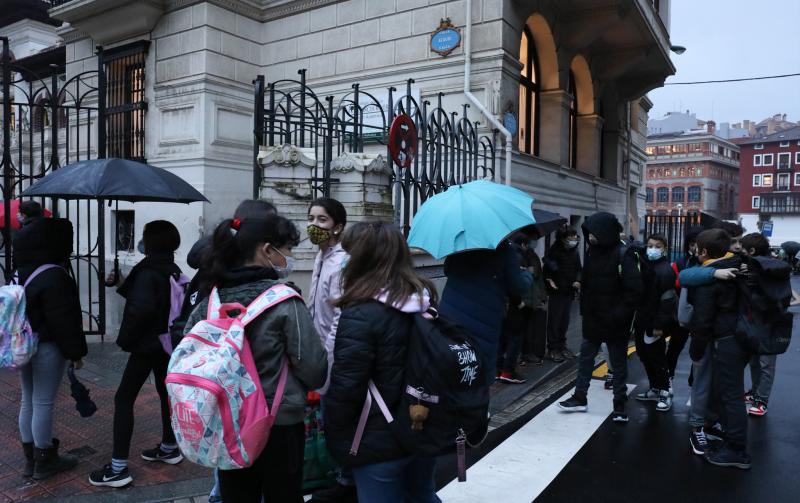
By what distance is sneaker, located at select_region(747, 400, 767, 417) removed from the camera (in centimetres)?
590

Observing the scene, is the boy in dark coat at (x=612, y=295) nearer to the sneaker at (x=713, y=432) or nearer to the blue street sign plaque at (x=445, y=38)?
the sneaker at (x=713, y=432)

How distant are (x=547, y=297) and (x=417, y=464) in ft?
19.5

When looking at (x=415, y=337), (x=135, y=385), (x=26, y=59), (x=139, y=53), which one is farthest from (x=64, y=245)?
(x=26, y=59)

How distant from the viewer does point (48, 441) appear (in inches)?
161

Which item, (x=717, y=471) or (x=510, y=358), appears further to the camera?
(x=510, y=358)

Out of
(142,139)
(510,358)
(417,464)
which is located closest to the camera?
(417,464)

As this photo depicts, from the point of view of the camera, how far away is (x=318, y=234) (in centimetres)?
384

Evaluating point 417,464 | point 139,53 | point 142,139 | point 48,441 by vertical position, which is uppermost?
point 139,53

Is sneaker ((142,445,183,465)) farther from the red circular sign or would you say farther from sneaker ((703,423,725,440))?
sneaker ((703,423,725,440))

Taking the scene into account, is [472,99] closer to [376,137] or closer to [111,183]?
[376,137]

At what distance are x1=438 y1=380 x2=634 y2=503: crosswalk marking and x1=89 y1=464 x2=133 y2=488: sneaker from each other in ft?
6.93

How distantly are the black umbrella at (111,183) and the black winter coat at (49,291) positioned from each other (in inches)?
19.6

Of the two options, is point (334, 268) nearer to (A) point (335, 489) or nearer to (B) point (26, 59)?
(A) point (335, 489)

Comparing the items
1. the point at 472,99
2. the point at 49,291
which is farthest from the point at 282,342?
the point at 472,99
